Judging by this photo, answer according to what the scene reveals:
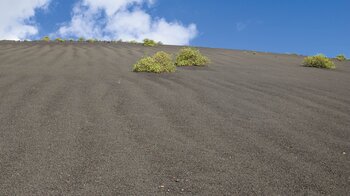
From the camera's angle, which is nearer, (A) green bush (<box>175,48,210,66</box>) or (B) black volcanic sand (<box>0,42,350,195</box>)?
(B) black volcanic sand (<box>0,42,350,195</box>)

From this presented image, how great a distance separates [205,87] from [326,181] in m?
4.36

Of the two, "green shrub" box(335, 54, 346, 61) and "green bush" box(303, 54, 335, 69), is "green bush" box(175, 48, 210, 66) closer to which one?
"green bush" box(303, 54, 335, 69)

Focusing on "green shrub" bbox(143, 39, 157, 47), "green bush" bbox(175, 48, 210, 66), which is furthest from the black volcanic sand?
"green shrub" bbox(143, 39, 157, 47)

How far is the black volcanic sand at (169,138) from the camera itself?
3.14m

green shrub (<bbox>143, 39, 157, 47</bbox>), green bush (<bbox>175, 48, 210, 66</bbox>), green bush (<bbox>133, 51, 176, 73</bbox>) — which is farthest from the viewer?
green shrub (<bbox>143, 39, 157, 47</bbox>)

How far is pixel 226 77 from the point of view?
8.99m

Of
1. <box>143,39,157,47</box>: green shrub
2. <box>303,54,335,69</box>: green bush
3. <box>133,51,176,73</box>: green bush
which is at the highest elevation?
<box>143,39,157,47</box>: green shrub

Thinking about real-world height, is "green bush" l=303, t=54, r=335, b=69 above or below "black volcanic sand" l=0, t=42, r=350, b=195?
above

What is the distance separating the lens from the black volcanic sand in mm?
3141

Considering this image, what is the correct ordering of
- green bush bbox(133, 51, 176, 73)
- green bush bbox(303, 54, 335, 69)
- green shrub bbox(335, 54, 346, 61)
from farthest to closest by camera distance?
1. green shrub bbox(335, 54, 346, 61)
2. green bush bbox(303, 54, 335, 69)
3. green bush bbox(133, 51, 176, 73)

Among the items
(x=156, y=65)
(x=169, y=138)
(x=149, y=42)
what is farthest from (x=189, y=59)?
(x=149, y=42)

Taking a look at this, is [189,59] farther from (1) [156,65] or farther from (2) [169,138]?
(2) [169,138]

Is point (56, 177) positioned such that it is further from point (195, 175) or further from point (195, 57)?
point (195, 57)

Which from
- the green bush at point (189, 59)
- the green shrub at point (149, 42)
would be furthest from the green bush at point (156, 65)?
the green shrub at point (149, 42)
